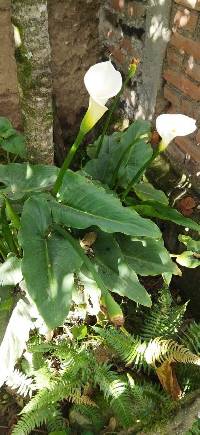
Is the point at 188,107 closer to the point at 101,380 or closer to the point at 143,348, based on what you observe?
the point at 143,348

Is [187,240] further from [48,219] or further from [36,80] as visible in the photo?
[36,80]

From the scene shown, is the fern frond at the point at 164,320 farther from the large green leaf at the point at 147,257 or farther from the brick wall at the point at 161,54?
the brick wall at the point at 161,54

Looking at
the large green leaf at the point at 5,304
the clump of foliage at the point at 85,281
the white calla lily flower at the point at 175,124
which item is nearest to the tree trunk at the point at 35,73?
the clump of foliage at the point at 85,281

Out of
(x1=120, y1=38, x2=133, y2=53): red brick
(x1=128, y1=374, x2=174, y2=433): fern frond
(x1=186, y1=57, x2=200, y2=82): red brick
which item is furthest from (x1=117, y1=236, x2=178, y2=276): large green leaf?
(x1=120, y1=38, x2=133, y2=53): red brick

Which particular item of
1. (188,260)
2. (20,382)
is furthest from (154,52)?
(20,382)

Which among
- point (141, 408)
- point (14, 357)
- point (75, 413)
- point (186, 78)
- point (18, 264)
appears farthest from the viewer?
point (186, 78)

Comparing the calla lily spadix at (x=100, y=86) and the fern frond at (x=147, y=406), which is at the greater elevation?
the calla lily spadix at (x=100, y=86)

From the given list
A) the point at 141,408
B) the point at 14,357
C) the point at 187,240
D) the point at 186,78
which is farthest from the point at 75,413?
the point at 186,78
